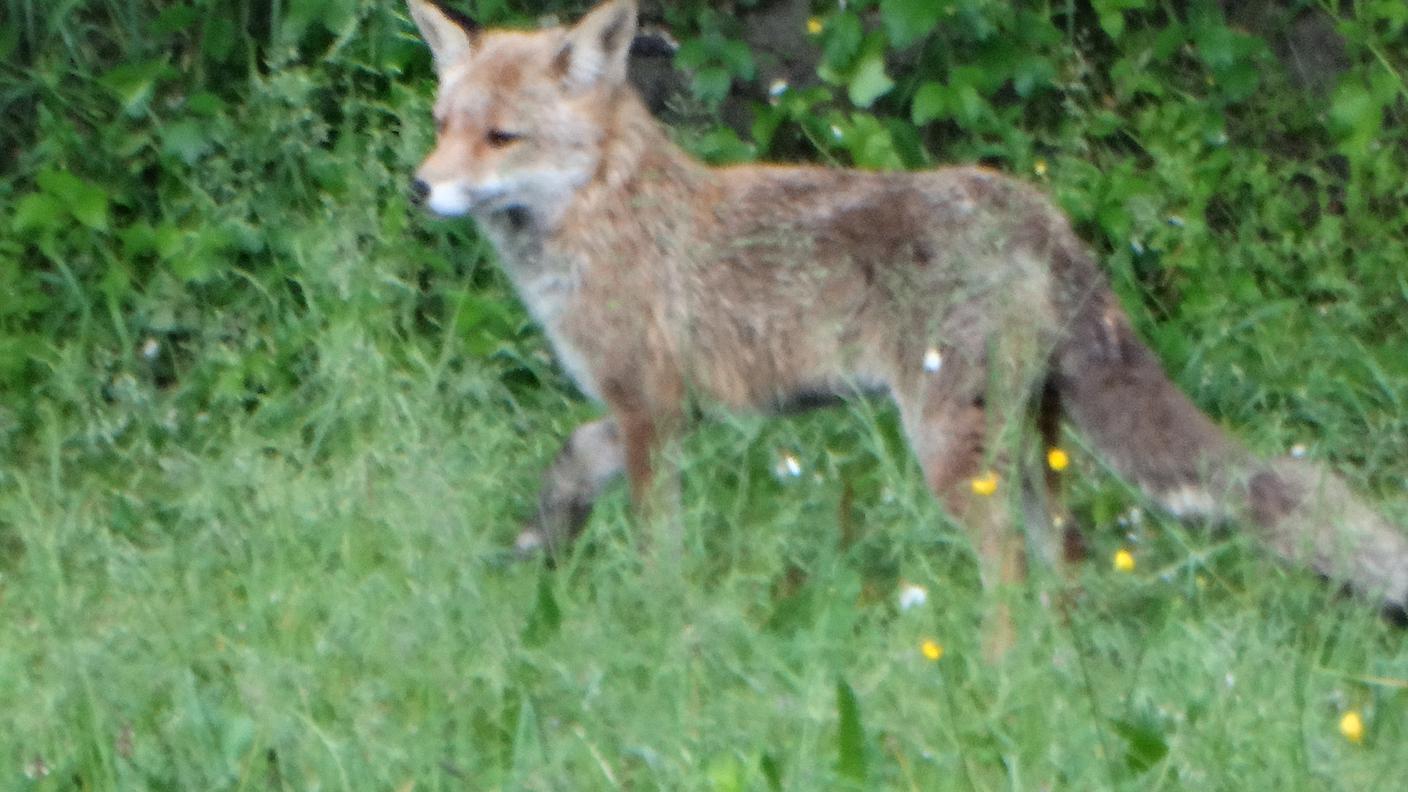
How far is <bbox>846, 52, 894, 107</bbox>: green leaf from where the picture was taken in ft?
22.5

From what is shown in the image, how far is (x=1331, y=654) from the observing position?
185 inches

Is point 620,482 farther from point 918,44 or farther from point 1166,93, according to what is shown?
point 1166,93

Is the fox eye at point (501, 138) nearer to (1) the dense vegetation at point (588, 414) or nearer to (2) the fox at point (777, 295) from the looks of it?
(2) the fox at point (777, 295)

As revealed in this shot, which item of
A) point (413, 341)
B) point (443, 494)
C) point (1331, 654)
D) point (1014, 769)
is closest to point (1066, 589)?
point (1331, 654)

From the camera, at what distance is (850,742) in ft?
12.5

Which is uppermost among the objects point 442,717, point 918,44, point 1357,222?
point 442,717

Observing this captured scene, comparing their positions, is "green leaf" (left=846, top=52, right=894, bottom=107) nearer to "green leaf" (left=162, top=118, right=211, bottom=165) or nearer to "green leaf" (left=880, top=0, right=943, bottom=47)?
"green leaf" (left=880, top=0, right=943, bottom=47)

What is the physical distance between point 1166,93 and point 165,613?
407 centimetres

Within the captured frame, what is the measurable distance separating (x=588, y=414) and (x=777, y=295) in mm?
1095

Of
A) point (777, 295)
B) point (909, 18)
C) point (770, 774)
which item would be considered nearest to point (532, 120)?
point (777, 295)

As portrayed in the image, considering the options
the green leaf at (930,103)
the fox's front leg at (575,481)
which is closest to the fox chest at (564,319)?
the fox's front leg at (575,481)

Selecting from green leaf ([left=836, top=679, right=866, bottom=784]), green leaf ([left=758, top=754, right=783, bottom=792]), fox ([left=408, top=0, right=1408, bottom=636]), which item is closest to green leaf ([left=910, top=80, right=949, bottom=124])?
fox ([left=408, top=0, right=1408, bottom=636])

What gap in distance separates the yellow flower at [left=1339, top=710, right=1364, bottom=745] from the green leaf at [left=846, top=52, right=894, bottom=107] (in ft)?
10.1

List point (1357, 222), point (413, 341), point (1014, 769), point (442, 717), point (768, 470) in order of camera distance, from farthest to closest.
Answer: point (1357, 222) → point (413, 341) → point (768, 470) → point (442, 717) → point (1014, 769)
